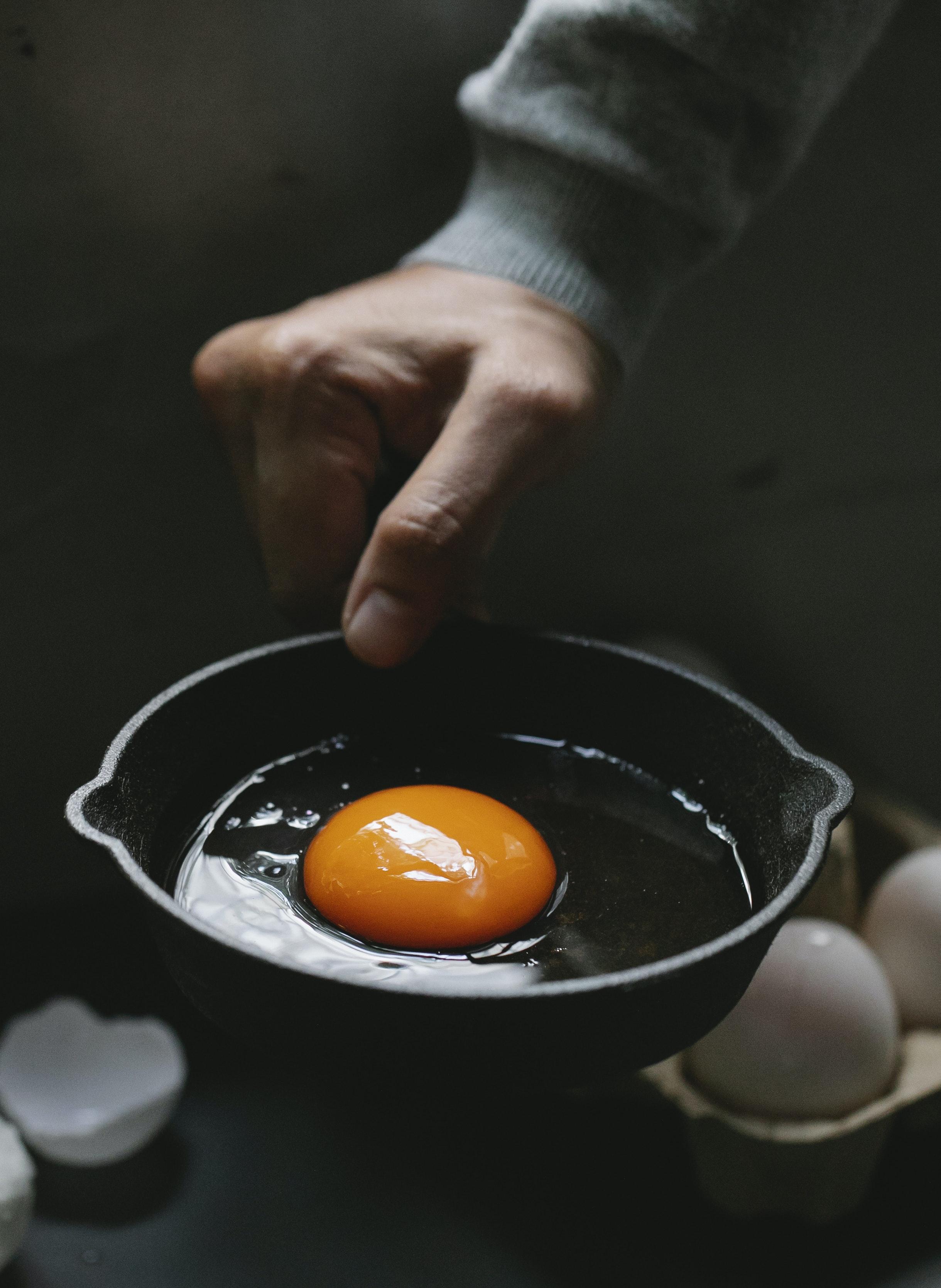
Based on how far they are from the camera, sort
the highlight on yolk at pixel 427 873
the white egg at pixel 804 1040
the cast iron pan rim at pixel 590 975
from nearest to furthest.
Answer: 1. the cast iron pan rim at pixel 590 975
2. the highlight on yolk at pixel 427 873
3. the white egg at pixel 804 1040

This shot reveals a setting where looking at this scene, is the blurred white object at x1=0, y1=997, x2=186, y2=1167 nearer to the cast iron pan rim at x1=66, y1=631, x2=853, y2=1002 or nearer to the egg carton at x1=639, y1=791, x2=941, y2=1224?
the egg carton at x1=639, y1=791, x2=941, y2=1224

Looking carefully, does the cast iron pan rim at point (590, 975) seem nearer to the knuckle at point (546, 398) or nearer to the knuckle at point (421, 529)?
the knuckle at point (421, 529)

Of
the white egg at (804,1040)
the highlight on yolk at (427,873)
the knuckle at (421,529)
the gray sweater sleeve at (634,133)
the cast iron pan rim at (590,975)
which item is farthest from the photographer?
the white egg at (804,1040)

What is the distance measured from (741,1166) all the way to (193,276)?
1060 millimetres

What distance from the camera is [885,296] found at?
4.46 ft

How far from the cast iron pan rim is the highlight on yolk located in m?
0.09

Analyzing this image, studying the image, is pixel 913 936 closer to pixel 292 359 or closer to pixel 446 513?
pixel 446 513

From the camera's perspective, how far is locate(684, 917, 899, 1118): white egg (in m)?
1.00

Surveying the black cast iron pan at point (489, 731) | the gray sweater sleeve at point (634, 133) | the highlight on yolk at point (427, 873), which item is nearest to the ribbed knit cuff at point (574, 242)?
the gray sweater sleeve at point (634, 133)

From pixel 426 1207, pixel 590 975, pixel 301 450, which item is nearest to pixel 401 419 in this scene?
pixel 301 450

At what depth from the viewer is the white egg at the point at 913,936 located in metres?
1.10

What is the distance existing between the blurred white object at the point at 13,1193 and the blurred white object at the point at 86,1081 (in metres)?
0.10

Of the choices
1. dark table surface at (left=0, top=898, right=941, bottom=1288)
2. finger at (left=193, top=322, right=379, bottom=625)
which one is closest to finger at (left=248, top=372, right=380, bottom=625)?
finger at (left=193, top=322, right=379, bottom=625)

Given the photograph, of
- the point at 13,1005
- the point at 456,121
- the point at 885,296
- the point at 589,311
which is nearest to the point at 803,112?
the point at 589,311
